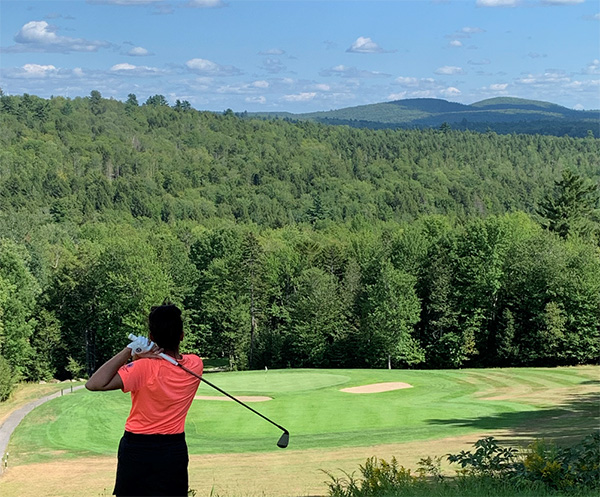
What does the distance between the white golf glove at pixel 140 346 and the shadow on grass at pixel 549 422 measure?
14.8 m

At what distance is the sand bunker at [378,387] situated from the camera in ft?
124

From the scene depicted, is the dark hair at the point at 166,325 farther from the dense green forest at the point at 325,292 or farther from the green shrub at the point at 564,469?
the dense green forest at the point at 325,292

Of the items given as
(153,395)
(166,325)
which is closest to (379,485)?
(153,395)

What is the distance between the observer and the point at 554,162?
551 feet

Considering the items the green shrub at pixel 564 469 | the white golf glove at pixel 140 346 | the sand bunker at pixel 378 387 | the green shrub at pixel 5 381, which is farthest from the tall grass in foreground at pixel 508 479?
the green shrub at pixel 5 381

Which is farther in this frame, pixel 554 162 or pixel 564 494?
pixel 554 162

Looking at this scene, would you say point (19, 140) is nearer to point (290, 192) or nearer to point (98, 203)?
point (98, 203)

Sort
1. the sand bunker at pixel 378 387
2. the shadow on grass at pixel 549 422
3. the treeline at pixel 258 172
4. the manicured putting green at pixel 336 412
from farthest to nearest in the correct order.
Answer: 1. the treeline at pixel 258 172
2. the sand bunker at pixel 378 387
3. the manicured putting green at pixel 336 412
4. the shadow on grass at pixel 549 422

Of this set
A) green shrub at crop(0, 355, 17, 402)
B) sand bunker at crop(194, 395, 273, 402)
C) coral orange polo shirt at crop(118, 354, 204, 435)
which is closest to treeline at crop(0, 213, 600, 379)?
green shrub at crop(0, 355, 17, 402)

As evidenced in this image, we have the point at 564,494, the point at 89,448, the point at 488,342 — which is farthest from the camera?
the point at 488,342

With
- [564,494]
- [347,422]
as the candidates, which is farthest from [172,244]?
[564,494]

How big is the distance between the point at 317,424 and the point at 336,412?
2.39m

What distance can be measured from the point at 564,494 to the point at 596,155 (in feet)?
580

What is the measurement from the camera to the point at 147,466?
562 centimetres
